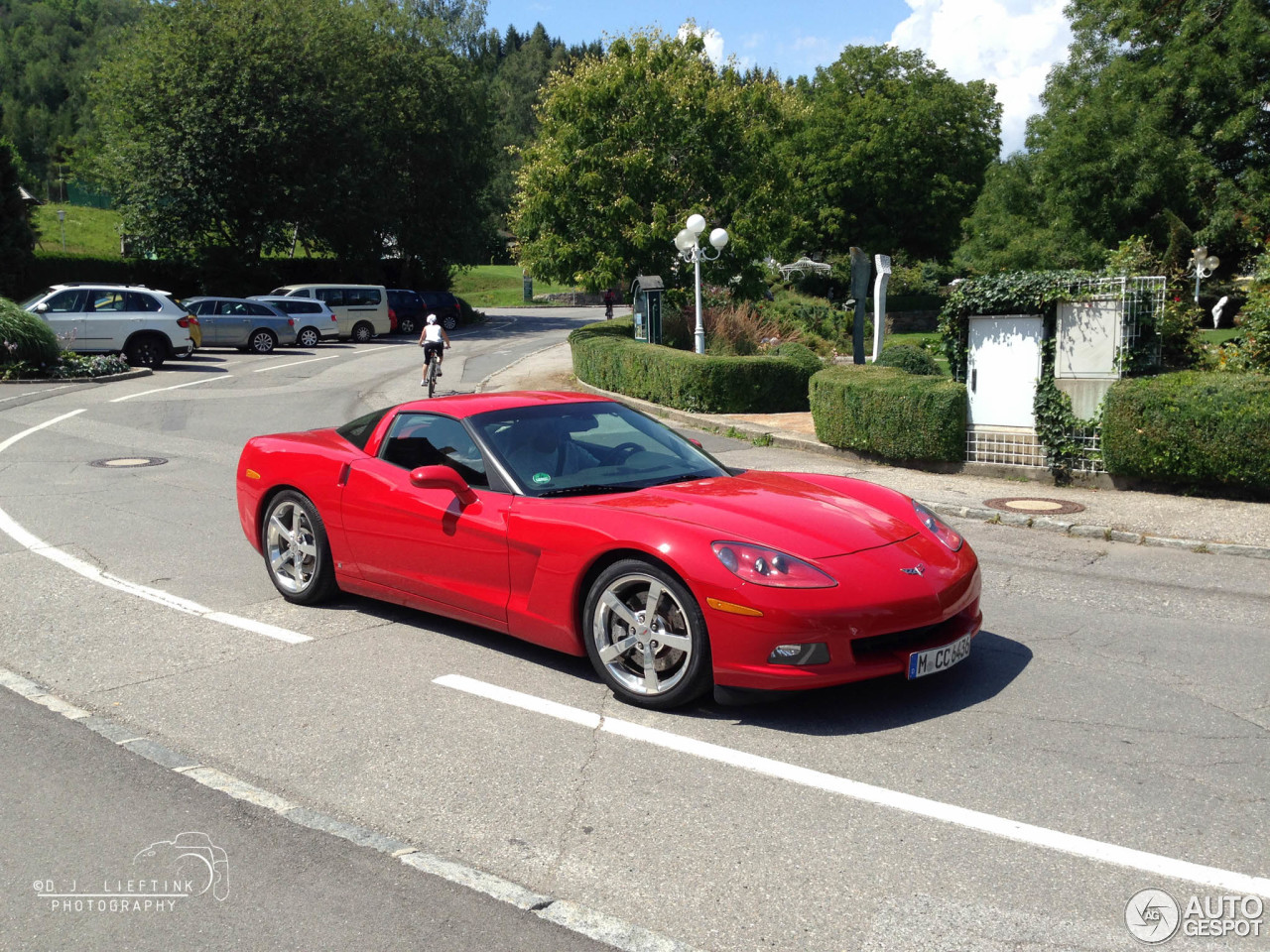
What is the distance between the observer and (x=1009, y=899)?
11.3 feet

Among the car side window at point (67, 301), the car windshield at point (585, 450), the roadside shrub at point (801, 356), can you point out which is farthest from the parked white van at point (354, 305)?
the car windshield at point (585, 450)

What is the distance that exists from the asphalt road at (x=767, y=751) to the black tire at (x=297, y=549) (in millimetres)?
163

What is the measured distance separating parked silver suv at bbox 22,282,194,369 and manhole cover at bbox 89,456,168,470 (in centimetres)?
1385

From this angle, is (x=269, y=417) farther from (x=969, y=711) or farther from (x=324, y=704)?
(x=969, y=711)

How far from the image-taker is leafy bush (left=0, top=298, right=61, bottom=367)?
2378cm

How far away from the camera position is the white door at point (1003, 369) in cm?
1205

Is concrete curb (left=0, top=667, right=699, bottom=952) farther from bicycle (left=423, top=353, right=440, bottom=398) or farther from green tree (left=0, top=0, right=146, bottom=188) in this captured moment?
green tree (left=0, top=0, right=146, bottom=188)

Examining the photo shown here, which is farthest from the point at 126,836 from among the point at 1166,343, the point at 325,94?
the point at 325,94

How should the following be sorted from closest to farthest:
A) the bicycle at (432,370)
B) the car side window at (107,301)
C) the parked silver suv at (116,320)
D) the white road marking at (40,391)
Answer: the white road marking at (40,391) → the bicycle at (432,370) → the parked silver suv at (116,320) → the car side window at (107,301)

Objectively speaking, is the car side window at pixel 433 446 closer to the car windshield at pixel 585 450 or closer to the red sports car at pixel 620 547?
the red sports car at pixel 620 547

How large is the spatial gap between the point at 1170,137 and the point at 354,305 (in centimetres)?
3043

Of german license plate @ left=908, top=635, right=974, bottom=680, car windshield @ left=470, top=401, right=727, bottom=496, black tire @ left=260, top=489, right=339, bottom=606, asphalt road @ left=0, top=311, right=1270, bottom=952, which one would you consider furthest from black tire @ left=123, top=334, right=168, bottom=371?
german license plate @ left=908, top=635, right=974, bottom=680

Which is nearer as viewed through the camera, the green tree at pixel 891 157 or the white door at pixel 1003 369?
the white door at pixel 1003 369

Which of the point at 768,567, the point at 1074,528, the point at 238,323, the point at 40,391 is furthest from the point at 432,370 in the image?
the point at 768,567
